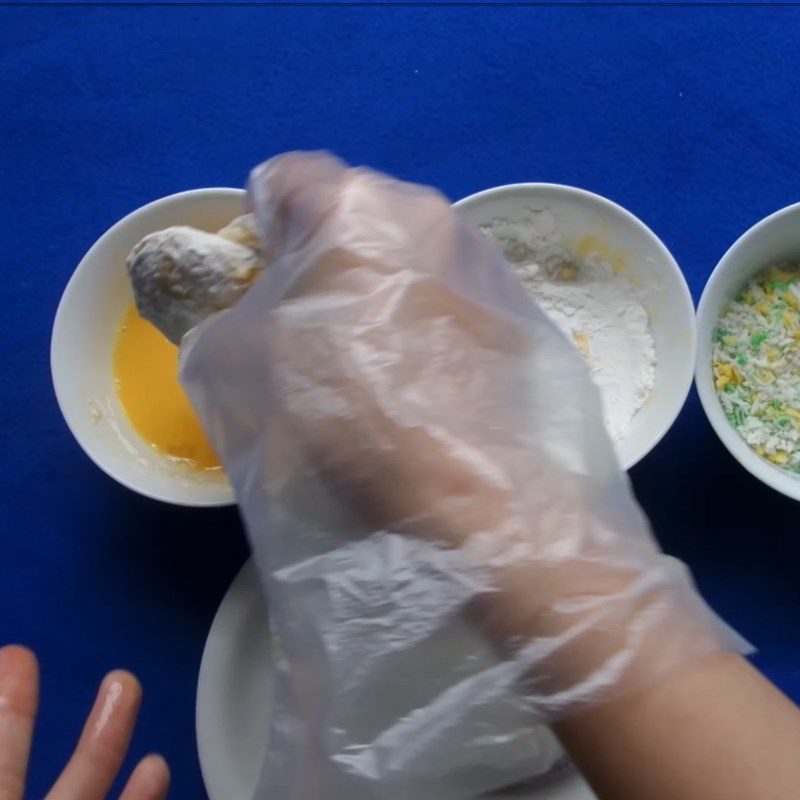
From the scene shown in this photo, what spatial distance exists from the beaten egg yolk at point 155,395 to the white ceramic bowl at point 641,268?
0.24 m

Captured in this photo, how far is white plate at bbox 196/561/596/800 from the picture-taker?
0.59 meters

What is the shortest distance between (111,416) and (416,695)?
1.04ft

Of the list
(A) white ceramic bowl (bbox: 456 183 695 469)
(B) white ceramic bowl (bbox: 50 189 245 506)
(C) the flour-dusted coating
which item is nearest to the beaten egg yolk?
(B) white ceramic bowl (bbox: 50 189 245 506)

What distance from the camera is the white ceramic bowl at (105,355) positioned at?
0.60 m

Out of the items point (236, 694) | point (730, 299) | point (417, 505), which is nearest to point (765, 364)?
point (730, 299)

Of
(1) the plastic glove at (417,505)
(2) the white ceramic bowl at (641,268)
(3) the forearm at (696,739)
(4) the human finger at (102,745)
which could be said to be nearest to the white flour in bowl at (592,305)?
(2) the white ceramic bowl at (641,268)

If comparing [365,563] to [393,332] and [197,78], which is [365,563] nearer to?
[393,332]

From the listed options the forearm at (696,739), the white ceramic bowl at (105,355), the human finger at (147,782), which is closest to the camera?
the forearm at (696,739)

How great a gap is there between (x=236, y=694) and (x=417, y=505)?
0.86ft

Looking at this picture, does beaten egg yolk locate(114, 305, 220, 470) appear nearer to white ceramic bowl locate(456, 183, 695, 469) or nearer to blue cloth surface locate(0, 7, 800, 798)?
blue cloth surface locate(0, 7, 800, 798)

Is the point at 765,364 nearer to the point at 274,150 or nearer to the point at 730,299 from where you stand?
the point at 730,299

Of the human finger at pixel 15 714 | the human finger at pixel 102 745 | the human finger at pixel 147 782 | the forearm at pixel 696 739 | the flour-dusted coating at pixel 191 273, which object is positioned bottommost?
the human finger at pixel 147 782

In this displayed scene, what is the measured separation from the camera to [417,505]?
0.43m

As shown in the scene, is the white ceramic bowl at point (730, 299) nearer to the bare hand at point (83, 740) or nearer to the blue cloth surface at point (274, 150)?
the blue cloth surface at point (274, 150)
